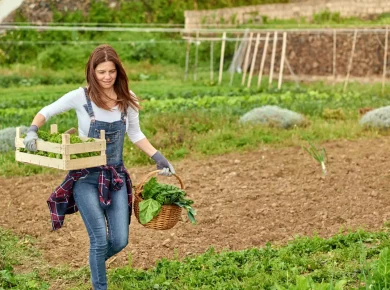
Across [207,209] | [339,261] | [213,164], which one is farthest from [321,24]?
[339,261]

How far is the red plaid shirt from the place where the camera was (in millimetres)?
5938

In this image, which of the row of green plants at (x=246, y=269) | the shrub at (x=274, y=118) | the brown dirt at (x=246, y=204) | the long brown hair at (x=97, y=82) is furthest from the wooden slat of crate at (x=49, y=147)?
the shrub at (x=274, y=118)

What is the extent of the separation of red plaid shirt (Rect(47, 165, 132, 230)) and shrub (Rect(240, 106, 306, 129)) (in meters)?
7.51

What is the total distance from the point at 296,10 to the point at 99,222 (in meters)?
24.9

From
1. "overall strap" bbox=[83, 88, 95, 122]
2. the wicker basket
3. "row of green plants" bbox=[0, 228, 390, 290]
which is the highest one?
"overall strap" bbox=[83, 88, 95, 122]

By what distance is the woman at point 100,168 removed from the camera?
19.4ft

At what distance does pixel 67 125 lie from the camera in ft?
44.8

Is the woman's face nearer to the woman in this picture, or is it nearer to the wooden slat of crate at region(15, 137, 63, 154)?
the woman

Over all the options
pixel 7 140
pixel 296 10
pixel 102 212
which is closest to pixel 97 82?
pixel 102 212

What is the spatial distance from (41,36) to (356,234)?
21.3 meters

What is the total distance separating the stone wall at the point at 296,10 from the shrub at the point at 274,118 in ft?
52.0

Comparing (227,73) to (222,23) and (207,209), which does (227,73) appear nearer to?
(222,23)

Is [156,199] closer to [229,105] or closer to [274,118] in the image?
[274,118]

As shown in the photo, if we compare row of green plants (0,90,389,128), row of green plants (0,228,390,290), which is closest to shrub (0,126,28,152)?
row of green plants (0,90,389,128)
